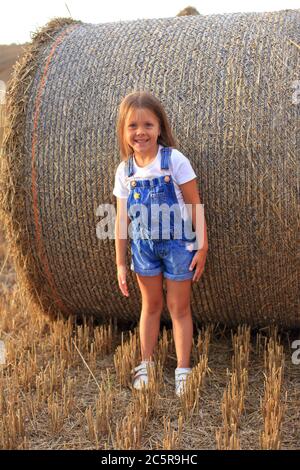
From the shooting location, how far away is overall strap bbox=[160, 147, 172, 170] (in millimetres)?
3365

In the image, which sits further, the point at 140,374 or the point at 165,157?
the point at 140,374

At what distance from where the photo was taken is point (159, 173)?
340cm

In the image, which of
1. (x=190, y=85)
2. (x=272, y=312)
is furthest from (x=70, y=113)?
(x=272, y=312)

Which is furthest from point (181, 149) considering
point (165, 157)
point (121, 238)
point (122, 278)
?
point (122, 278)

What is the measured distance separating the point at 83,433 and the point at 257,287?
1.13 meters

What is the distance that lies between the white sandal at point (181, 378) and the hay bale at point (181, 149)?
40 centimetres

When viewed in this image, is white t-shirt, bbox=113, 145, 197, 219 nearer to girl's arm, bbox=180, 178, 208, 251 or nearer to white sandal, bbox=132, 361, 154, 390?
girl's arm, bbox=180, 178, 208, 251

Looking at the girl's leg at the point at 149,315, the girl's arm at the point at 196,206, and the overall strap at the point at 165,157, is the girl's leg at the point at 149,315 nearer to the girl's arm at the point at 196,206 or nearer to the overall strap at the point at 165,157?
the girl's arm at the point at 196,206

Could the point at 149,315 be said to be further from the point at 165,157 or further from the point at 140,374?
the point at 165,157

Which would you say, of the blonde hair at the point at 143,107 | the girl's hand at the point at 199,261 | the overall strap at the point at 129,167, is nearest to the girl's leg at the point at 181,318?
the girl's hand at the point at 199,261

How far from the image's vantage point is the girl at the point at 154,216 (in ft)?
11.0

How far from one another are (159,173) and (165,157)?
0.08 m

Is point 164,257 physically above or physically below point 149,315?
above

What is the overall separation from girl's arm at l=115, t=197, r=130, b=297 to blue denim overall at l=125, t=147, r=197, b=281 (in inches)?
1.9
